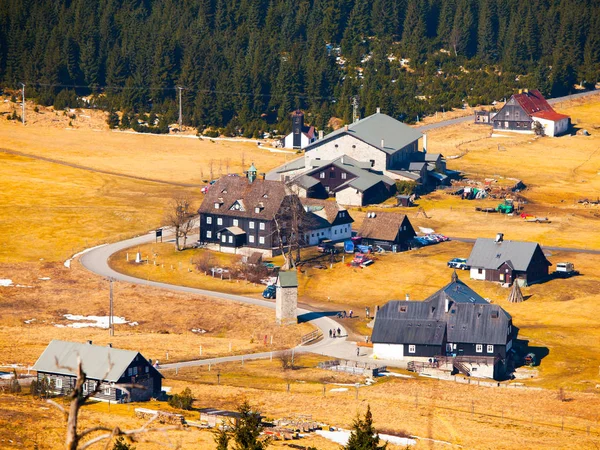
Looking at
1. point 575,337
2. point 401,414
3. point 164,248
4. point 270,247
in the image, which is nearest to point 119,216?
point 164,248

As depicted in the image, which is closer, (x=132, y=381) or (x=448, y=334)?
(x=132, y=381)

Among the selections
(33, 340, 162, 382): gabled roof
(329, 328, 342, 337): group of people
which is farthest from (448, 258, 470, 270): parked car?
(33, 340, 162, 382): gabled roof

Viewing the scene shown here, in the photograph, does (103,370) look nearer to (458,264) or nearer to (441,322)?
(441,322)

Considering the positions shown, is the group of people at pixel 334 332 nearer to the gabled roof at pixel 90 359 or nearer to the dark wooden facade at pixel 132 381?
the dark wooden facade at pixel 132 381

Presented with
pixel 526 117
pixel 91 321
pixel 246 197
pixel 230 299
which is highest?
pixel 526 117

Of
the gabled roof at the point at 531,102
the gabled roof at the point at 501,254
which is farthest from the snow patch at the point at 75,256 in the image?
the gabled roof at the point at 531,102

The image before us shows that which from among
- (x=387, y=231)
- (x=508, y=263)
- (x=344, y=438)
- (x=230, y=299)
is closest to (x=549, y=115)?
(x=387, y=231)
